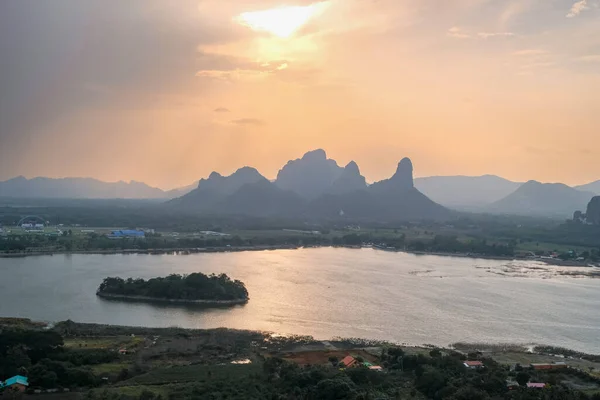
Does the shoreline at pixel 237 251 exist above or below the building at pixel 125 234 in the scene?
below

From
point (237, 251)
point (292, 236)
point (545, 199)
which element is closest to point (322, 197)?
point (292, 236)

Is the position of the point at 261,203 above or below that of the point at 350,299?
above

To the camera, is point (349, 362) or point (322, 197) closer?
point (349, 362)

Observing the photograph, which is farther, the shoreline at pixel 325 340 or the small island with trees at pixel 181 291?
the small island with trees at pixel 181 291

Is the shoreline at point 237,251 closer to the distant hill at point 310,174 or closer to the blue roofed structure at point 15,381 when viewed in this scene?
the blue roofed structure at point 15,381

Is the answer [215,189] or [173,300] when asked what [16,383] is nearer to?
[173,300]

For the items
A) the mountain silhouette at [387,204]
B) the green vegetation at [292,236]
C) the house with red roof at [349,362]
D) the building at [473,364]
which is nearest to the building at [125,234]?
the green vegetation at [292,236]

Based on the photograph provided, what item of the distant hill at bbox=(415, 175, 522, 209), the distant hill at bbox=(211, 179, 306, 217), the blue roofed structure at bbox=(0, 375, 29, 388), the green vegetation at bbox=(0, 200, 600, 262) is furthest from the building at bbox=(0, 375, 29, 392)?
the distant hill at bbox=(415, 175, 522, 209)
